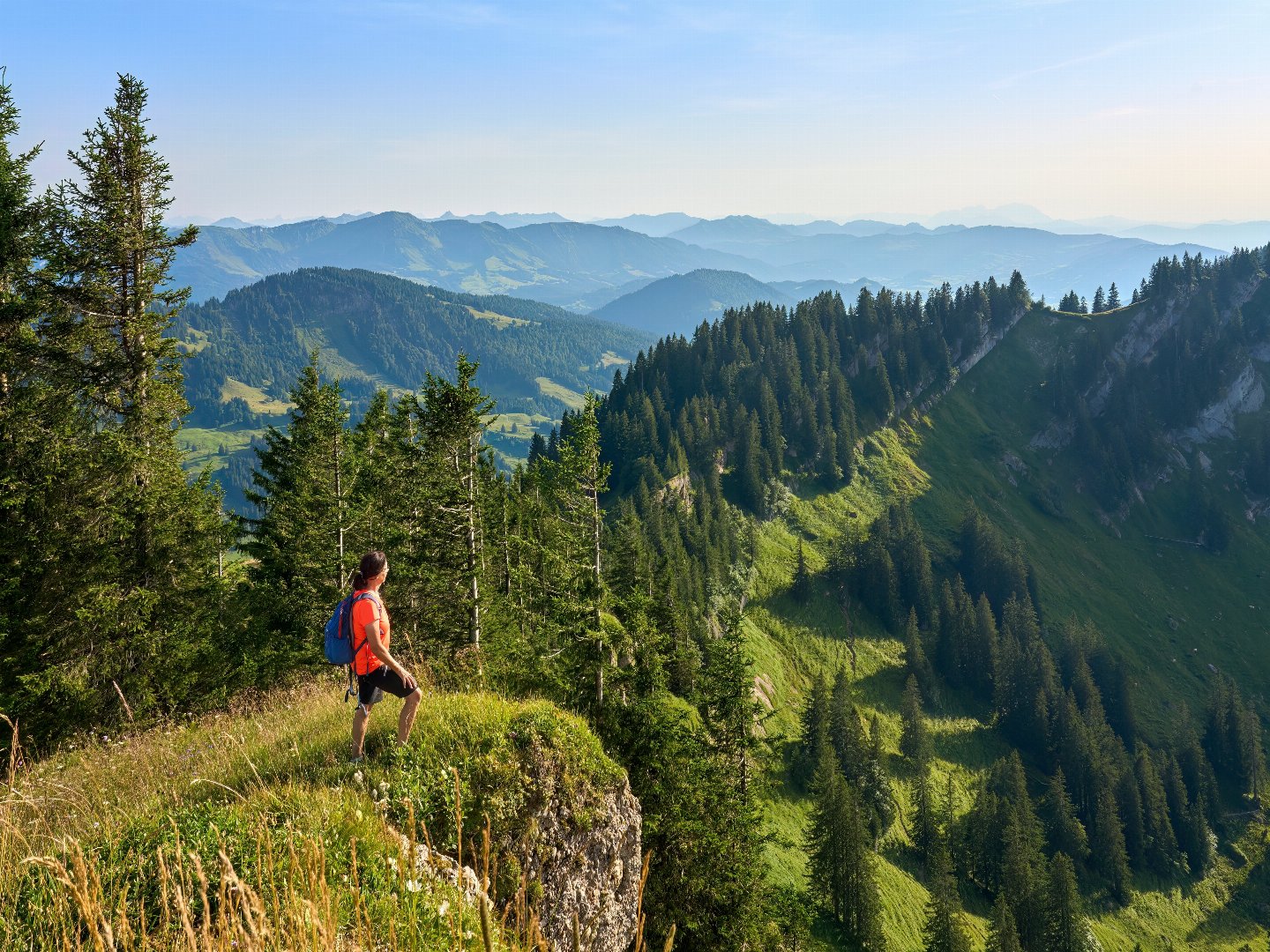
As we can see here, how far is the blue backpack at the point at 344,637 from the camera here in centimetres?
873

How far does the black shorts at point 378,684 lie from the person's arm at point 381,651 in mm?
81

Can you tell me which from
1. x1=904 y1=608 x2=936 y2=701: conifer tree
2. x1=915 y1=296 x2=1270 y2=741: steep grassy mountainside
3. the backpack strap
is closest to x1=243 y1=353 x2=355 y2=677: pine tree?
the backpack strap

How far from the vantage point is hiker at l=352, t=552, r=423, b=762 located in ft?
28.6

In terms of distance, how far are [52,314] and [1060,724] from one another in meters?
116

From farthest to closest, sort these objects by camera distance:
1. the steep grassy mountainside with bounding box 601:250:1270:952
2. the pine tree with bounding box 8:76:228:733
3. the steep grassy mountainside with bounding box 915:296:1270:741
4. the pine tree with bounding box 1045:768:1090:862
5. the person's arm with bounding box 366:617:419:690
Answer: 1. the steep grassy mountainside with bounding box 915:296:1270:741
2. the pine tree with bounding box 1045:768:1090:862
3. the steep grassy mountainside with bounding box 601:250:1270:952
4. the pine tree with bounding box 8:76:228:733
5. the person's arm with bounding box 366:617:419:690

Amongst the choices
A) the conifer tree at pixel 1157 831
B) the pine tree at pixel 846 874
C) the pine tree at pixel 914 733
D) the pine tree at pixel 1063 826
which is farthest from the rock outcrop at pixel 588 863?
the conifer tree at pixel 1157 831

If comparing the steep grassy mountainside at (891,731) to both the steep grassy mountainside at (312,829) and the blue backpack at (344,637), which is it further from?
the blue backpack at (344,637)

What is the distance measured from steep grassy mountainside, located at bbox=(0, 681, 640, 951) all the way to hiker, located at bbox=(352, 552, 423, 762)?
0.61 metres

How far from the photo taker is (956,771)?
87938 millimetres

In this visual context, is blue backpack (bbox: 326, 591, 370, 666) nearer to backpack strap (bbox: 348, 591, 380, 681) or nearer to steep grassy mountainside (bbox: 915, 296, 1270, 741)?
backpack strap (bbox: 348, 591, 380, 681)

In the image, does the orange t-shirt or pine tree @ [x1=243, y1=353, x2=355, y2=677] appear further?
pine tree @ [x1=243, y1=353, x2=355, y2=677]

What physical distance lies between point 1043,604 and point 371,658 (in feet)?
465

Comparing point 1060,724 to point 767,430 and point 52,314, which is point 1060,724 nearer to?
point 767,430

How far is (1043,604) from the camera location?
408 feet
